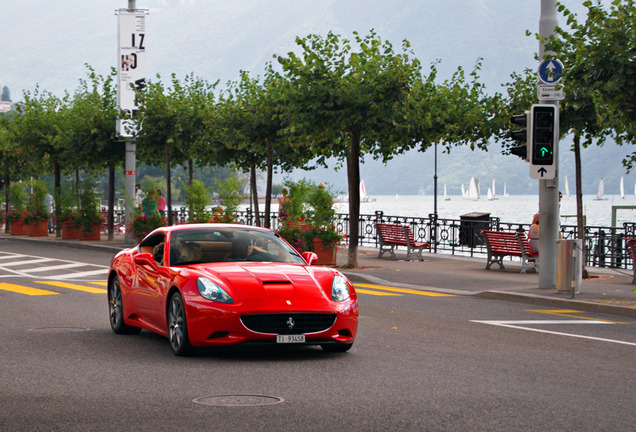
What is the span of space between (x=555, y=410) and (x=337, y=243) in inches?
637

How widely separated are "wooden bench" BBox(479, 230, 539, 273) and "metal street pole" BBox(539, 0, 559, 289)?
392 cm

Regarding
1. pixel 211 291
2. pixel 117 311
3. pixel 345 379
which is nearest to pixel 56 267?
pixel 117 311

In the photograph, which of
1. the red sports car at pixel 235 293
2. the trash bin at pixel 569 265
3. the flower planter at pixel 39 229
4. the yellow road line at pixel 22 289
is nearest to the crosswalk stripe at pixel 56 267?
the yellow road line at pixel 22 289

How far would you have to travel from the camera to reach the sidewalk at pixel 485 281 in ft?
47.7

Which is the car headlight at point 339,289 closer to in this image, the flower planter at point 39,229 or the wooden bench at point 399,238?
the wooden bench at point 399,238

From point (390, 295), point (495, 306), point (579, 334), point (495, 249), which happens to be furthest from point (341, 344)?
point (495, 249)

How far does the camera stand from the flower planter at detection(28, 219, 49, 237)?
126 feet

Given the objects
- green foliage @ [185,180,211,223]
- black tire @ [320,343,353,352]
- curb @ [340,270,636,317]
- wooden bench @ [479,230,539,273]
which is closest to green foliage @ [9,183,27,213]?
green foliage @ [185,180,211,223]

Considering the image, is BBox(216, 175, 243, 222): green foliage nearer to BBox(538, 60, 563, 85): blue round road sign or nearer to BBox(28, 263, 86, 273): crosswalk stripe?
BBox(28, 263, 86, 273): crosswalk stripe

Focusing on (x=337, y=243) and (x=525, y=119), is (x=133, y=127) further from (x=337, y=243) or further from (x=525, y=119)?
(x=525, y=119)

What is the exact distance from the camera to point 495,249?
70.5ft

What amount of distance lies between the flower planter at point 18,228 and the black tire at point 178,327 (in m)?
32.9

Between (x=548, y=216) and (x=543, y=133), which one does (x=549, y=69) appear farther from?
(x=548, y=216)

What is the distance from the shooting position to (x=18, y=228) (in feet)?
131
